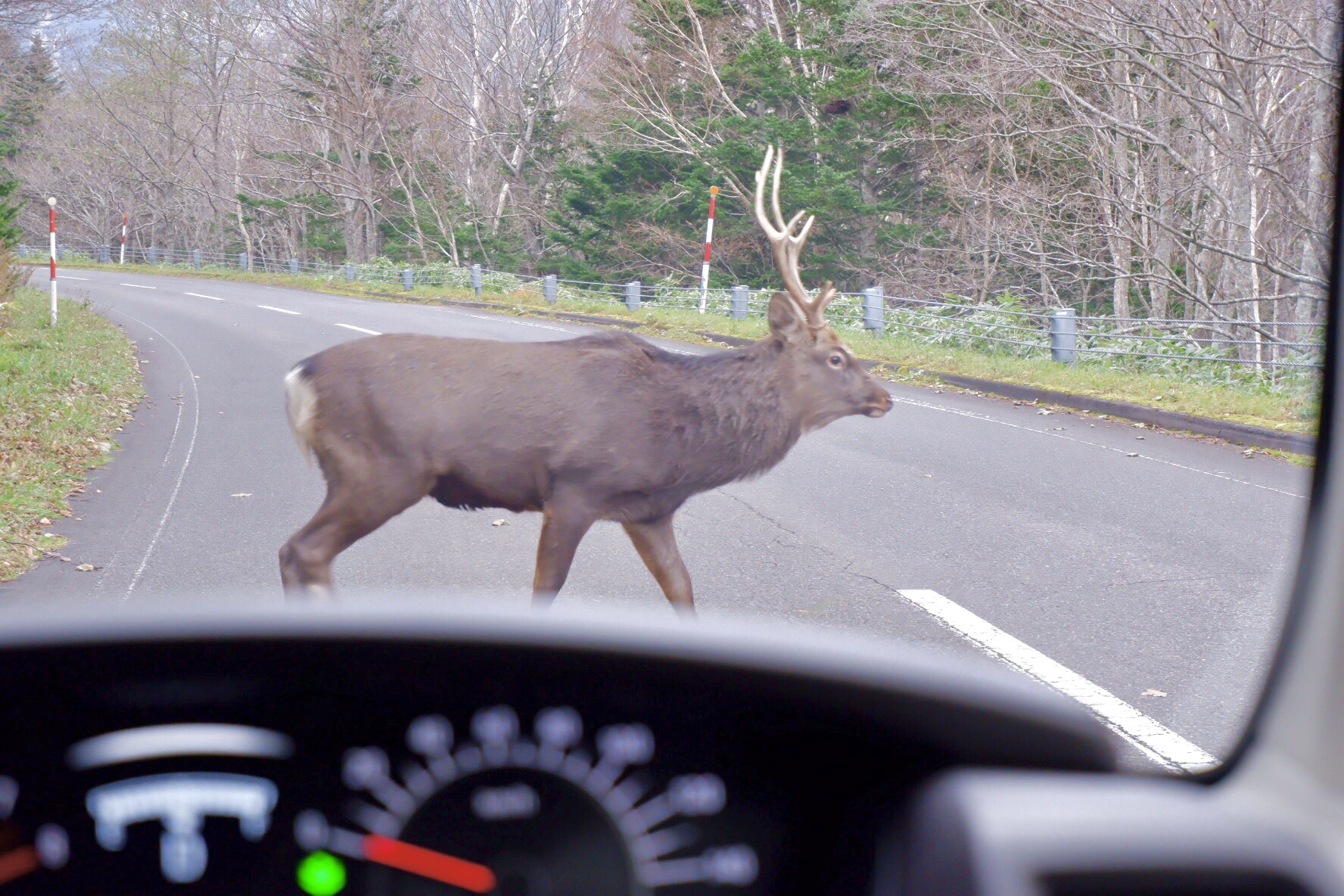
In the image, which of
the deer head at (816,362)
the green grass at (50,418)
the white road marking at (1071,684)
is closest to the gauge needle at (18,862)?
the white road marking at (1071,684)

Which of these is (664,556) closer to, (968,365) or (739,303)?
(739,303)

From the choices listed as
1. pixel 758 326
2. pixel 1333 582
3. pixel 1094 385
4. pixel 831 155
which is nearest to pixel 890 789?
pixel 1333 582

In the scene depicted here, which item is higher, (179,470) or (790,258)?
(790,258)

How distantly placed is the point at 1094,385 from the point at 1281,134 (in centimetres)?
313

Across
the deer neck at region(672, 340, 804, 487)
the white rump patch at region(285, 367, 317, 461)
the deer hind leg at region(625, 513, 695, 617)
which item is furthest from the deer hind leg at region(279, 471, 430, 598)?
the deer neck at region(672, 340, 804, 487)

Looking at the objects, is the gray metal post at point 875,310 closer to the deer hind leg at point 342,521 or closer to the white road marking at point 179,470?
the white road marking at point 179,470

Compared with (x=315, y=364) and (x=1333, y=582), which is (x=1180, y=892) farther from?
(x=315, y=364)

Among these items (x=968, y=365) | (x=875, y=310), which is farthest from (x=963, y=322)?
(x=875, y=310)

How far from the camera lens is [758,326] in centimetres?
541

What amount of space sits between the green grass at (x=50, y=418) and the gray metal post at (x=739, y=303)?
167 inches

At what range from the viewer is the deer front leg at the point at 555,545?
12.3 feet

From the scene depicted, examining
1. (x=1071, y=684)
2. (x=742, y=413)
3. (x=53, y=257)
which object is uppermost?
(x=53, y=257)

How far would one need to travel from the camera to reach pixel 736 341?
7238 mm

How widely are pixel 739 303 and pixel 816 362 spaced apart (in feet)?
12.9
